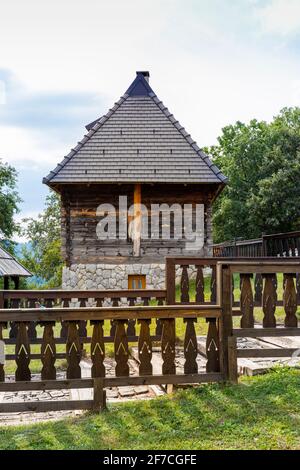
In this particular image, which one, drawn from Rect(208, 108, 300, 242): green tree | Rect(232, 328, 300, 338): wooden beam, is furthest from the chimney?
Rect(232, 328, 300, 338): wooden beam

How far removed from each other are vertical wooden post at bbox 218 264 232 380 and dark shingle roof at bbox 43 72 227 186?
9887mm

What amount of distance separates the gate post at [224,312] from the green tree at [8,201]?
2747 cm

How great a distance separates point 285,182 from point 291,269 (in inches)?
918

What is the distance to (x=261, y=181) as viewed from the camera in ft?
91.4

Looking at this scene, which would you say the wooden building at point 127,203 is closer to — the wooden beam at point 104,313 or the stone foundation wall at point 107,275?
the stone foundation wall at point 107,275

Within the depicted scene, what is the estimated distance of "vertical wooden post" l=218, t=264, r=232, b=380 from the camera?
4805 millimetres

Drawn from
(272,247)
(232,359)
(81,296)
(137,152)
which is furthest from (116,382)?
(137,152)

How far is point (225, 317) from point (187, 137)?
1186cm

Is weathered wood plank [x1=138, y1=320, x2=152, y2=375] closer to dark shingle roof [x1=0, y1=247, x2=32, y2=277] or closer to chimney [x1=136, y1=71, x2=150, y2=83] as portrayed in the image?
dark shingle roof [x1=0, y1=247, x2=32, y2=277]

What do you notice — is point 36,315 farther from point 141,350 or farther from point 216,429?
point 216,429

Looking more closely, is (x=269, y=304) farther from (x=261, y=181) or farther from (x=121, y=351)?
(x=261, y=181)

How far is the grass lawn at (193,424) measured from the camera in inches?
141

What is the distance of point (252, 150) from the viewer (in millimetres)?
31297

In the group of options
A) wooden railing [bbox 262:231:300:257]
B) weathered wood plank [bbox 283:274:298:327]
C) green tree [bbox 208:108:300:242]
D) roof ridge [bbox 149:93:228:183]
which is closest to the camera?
weathered wood plank [bbox 283:274:298:327]
